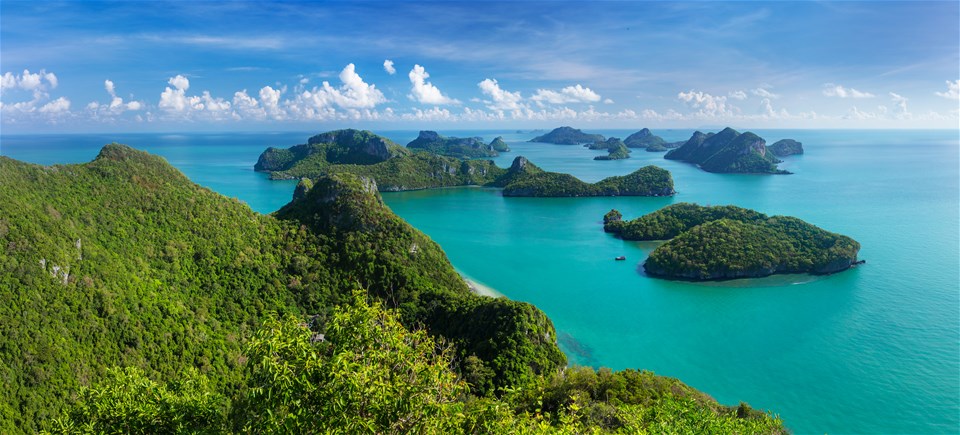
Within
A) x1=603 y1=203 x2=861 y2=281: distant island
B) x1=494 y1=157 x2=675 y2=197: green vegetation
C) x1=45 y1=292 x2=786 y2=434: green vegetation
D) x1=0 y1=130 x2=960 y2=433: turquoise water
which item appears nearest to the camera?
x1=45 y1=292 x2=786 y2=434: green vegetation

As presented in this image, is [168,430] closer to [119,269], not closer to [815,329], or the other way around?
[119,269]

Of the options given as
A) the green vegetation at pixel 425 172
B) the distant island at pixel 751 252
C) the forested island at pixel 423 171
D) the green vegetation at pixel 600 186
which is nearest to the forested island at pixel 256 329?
the distant island at pixel 751 252

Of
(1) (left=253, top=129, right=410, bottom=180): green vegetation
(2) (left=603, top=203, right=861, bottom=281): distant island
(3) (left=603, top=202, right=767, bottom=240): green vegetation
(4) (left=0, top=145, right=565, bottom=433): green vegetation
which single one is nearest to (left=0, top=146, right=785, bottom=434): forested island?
(4) (left=0, top=145, right=565, bottom=433): green vegetation

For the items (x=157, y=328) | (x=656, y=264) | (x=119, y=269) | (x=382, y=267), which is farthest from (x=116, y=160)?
(x=656, y=264)

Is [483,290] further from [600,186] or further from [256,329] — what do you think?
[600,186]

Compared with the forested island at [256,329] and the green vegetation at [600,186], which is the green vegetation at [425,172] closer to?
the green vegetation at [600,186]

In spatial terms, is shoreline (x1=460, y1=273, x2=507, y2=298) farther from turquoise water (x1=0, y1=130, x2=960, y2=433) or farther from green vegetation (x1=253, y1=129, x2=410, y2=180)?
green vegetation (x1=253, y1=129, x2=410, y2=180)
